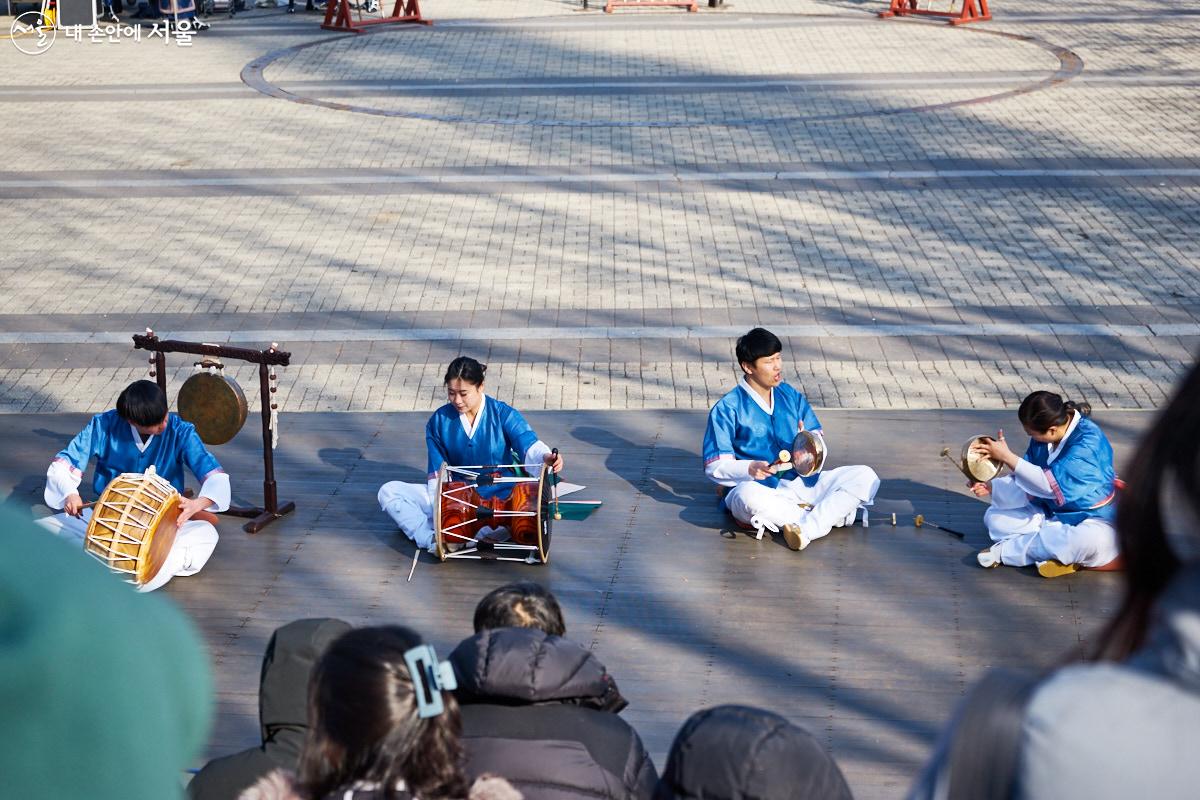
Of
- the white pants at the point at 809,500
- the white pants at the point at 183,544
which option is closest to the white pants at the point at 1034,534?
Result: the white pants at the point at 809,500

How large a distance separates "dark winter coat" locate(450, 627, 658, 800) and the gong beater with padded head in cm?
453

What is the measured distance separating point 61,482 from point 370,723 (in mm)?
5296

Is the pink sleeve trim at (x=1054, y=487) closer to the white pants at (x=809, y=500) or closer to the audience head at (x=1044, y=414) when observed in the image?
the audience head at (x=1044, y=414)

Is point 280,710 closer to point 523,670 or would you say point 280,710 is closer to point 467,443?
point 523,670

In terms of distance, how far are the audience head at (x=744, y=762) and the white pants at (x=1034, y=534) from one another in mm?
4350

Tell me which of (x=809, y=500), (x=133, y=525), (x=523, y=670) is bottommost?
(x=809, y=500)

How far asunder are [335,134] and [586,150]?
132 inches

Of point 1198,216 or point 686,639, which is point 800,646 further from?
point 1198,216

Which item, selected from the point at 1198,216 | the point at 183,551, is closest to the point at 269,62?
the point at 1198,216

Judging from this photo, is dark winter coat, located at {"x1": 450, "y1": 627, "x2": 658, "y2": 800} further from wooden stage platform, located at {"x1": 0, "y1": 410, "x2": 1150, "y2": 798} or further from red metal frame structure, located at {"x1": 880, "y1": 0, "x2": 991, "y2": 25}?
red metal frame structure, located at {"x1": 880, "y1": 0, "x2": 991, "y2": 25}

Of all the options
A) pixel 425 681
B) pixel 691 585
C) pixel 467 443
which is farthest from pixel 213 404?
pixel 425 681

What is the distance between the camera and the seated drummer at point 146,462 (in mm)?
7016

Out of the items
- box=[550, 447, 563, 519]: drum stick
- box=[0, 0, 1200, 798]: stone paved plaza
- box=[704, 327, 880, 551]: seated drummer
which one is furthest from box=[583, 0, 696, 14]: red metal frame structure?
box=[550, 447, 563, 519]: drum stick

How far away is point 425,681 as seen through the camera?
2463 mm
